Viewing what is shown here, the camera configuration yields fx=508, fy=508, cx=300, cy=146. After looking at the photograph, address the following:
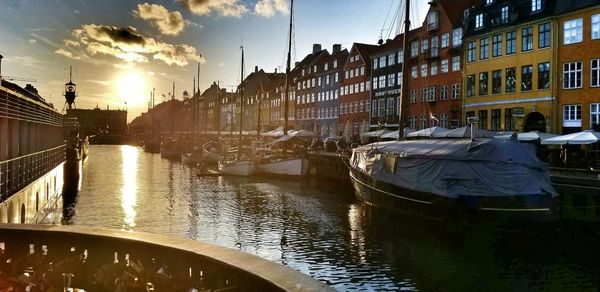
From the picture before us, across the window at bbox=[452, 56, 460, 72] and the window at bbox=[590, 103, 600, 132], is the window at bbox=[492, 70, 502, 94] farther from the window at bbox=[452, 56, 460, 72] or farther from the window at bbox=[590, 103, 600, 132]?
the window at bbox=[590, 103, 600, 132]

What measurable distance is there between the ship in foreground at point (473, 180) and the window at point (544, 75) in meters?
24.9

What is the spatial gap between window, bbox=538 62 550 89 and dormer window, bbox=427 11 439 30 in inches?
697

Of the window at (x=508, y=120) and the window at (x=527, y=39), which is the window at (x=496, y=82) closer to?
the window at (x=508, y=120)

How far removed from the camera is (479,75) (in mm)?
54719

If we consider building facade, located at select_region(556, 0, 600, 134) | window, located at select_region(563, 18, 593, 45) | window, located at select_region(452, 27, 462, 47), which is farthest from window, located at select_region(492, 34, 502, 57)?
window, located at select_region(563, 18, 593, 45)

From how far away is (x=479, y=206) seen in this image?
73.0 feet

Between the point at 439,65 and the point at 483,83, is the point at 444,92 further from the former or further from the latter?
the point at 483,83

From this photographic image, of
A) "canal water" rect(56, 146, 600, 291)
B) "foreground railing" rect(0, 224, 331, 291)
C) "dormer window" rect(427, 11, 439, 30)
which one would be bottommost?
"canal water" rect(56, 146, 600, 291)

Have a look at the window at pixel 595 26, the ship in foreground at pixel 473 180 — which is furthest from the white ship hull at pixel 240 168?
the window at pixel 595 26

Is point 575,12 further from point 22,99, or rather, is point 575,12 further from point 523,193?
point 22,99

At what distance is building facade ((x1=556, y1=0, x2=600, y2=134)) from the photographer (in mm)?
41531

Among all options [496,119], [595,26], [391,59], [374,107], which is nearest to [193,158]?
[374,107]

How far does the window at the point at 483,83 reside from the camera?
53.9m

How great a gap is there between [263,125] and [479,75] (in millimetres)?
70647
